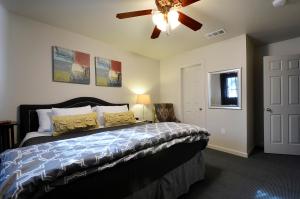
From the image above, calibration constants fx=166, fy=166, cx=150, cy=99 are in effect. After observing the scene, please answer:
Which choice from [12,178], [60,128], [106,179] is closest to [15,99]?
[60,128]

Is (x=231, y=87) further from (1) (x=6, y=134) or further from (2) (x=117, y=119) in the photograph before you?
(1) (x=6, y=134)

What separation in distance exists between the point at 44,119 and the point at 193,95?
328 cm

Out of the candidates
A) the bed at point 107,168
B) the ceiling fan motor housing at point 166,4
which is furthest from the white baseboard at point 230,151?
the ceiling fan motor housing at point 166,4

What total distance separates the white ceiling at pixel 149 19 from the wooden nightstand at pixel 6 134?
1.63m

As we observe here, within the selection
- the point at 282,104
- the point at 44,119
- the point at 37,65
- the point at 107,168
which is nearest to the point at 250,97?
the point at 282,104

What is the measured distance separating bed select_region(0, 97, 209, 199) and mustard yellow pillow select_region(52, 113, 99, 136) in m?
0.29

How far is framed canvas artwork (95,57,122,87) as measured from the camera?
350 centimetres

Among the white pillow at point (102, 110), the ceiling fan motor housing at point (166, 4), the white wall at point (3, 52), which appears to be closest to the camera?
the ceiling fan motor housing at point (166, 4)

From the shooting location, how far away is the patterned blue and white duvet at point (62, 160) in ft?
3.09

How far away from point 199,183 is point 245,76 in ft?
7.38

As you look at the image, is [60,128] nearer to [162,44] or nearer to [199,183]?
[199,183]

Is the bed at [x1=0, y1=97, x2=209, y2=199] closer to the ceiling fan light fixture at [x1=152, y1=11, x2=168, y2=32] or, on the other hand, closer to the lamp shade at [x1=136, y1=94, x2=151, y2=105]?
the ceiling fan light fixture at [x1=152, y1=11, x2=168, y2=32]

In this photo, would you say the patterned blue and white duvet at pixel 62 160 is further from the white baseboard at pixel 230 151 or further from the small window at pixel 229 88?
the small window at pixel 229 88

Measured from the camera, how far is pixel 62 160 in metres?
1.15
